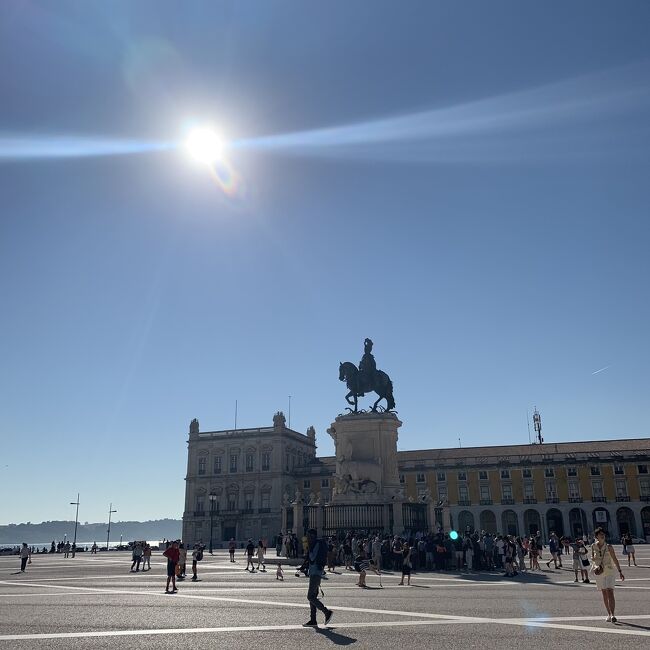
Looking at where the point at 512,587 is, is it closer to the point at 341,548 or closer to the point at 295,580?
the point at 295,580

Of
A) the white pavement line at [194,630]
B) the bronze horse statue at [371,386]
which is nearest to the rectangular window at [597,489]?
the bronze horse statue at [371,386]

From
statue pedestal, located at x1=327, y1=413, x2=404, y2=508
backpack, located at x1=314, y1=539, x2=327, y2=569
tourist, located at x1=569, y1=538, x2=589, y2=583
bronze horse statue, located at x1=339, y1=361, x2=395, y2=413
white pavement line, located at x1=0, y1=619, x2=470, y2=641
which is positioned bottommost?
white pavement line, located at x1=0, y1=619, x2=470, y2=641

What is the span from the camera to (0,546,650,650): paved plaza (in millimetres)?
8766

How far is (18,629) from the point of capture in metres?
10.1

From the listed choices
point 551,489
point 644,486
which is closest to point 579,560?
point 551,489

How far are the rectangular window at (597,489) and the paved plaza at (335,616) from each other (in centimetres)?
6040

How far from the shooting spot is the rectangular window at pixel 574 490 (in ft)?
244

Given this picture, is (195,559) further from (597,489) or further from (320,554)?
(597,489)

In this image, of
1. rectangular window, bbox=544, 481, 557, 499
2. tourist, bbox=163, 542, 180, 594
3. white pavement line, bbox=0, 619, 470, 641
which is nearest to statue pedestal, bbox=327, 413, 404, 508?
tourist, bbox=163, 542, 180, 594

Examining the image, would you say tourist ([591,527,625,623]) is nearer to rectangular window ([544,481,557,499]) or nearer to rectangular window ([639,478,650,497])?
rectangular window ([544,481,557,499])

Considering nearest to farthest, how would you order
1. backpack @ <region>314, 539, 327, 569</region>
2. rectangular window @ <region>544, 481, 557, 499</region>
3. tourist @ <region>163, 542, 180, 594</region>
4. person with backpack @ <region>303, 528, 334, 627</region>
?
person with backpack @ <region>303, 528, 334, 627</region>
backpack @ <region>314, 539, 327, 569</region>
tourist @ <region>163, 542, 180, 594</region>
rectangular window @ <region>544, 481, 557, 499</region>

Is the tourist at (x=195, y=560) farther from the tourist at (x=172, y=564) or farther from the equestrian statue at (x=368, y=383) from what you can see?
the equestrian statue at (x=368, y=383)

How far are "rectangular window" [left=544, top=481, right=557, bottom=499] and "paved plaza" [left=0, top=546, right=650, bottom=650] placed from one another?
60212 millimetres

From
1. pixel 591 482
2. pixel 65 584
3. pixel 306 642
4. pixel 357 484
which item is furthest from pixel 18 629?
pixel 591 482
